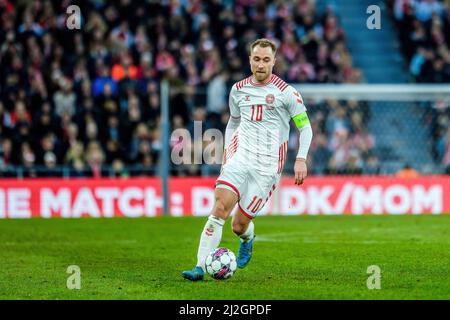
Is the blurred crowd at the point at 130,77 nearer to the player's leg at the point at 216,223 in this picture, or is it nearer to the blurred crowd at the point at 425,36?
the blurred crowd at the point at 425,36

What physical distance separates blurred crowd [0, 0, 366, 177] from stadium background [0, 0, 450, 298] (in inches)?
1.3

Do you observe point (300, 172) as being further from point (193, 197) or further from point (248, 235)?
point (193, 197)

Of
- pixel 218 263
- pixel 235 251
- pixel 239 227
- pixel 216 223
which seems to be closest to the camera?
pixel 218 263

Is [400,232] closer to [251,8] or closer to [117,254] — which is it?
[117,254]

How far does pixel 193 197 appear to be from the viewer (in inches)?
896

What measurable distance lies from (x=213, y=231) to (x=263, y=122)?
1.29 meters

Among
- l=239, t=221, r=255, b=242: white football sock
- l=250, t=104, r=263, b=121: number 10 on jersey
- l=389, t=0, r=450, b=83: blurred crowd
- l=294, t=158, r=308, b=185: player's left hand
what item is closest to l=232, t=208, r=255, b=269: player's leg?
l=239, t=221, r=255, b=242: white football sock

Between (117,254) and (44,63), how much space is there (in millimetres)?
11086

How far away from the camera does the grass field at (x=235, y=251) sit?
9.73 m

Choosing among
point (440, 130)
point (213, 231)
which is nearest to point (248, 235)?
point (213, 231)

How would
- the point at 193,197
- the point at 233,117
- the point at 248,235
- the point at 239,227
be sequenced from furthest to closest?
the point at 193,197
the point at 248,235
the point at 233,117
the point at 239,227

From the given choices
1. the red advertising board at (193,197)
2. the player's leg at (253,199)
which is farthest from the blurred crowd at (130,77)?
the player's leg at (253,199)

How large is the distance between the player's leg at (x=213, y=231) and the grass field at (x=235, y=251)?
0.12 m

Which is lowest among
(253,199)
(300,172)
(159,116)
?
(159,116)
